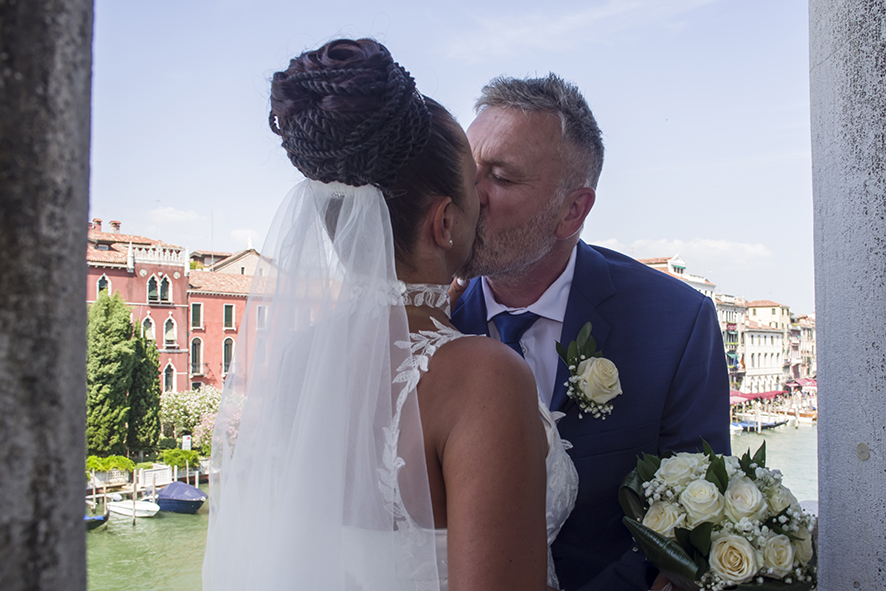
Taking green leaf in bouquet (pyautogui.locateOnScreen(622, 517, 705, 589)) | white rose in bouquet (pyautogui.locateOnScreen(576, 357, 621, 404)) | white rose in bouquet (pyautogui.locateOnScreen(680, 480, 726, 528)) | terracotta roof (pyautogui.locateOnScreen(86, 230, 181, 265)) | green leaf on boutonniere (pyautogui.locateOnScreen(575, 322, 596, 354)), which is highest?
terracotta roof (pyautogui.locateOnScreen(86, 230, 181, 265))

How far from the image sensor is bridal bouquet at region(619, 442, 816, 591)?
1.44 m

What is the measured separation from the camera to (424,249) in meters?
1.41

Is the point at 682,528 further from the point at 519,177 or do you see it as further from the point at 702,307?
the point at 519,177

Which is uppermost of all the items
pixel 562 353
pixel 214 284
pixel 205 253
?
pixel 205 253

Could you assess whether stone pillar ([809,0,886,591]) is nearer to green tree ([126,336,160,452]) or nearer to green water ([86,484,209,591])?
green water ([86,484,209,591])

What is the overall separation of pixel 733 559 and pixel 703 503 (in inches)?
5.1

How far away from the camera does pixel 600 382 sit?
1.98 m

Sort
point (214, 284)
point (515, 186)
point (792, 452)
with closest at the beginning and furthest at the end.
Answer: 1. point (515, 186)
2. point (214, 284)
3. point (792, 452)

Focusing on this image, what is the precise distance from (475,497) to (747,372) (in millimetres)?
54794

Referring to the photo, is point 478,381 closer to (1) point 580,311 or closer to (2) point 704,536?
(2) point 704,536

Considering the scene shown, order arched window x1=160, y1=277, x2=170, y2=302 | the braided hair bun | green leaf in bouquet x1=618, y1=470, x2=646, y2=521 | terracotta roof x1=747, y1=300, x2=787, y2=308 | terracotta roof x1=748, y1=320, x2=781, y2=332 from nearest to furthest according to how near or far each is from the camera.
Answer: the braided hair bun < green leaf in bouquet x1=618, y1=470, x2=646, y2=521 < arched window x1=160, y1=277, x2=170, y2=302 < terracotta roof x1=748, y1=320, x2=781, y2=332 < terracotta roof x1=747, y1=300, x2=787, y2=308

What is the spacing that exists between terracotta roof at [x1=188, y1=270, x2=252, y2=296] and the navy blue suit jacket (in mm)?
28566

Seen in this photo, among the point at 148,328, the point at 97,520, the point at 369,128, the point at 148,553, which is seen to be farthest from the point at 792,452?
the point at 369,128

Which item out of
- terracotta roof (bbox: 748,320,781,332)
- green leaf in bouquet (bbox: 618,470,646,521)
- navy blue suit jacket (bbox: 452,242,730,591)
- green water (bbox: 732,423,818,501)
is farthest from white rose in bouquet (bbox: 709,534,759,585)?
terracotta roof (bbox: 748,320,781,332)
